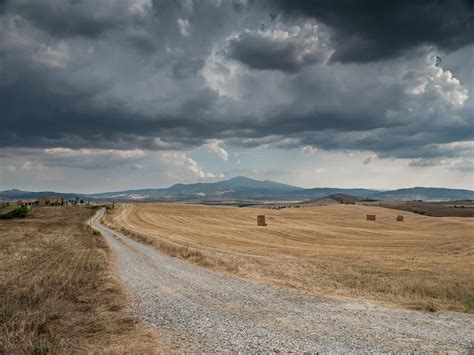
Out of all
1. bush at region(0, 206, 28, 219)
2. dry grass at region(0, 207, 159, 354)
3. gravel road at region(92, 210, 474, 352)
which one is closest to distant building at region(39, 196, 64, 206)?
bush at region(0, 206, 28, 219)

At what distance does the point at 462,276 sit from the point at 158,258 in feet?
76.3

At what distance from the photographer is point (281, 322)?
14.1 meters

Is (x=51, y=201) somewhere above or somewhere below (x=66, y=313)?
above

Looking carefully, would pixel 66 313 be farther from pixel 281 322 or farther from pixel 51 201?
pixel 51 201

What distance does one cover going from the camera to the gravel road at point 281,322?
11.6m

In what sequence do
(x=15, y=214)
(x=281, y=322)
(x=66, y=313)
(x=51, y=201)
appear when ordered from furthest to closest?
(x=51, y=201) < (x=15, y=214) < (x=66, y=313) < (x=281, y=322)

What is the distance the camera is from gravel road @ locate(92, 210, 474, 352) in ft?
38.1

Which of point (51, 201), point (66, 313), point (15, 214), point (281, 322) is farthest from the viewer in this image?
point (51, 201)

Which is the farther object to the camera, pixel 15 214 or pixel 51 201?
pixel 51 201

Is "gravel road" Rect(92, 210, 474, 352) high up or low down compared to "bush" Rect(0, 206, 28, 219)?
up

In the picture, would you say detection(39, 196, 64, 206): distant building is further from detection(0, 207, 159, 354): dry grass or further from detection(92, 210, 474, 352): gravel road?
detection(92, 210, 474, 352): gravel road

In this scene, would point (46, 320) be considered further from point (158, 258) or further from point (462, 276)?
point (462, 276)

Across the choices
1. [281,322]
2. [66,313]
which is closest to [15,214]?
[66,313]

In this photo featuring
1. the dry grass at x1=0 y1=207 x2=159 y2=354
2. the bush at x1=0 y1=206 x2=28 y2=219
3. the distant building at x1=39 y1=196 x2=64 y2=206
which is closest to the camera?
the dry grass at x1=0 y1=207 x2=159 y2=354
